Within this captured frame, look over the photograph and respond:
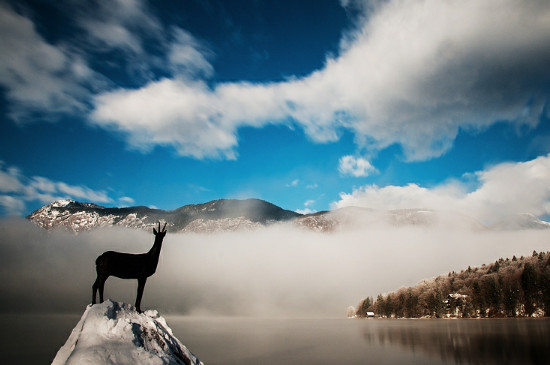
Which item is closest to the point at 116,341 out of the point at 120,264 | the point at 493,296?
the point at 120,264

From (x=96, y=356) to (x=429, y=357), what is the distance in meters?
52.0

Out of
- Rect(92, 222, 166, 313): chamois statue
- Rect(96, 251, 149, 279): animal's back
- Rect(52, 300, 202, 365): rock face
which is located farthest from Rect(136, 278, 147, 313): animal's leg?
Rect(52, 300, 202, 365): rock face

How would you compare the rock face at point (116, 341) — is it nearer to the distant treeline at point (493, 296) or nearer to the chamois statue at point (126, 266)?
the chamois statue at point (126, 266)

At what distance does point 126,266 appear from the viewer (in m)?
14.5

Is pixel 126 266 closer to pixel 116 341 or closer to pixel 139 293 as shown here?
pixel 139 293

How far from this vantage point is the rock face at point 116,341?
30.8ft

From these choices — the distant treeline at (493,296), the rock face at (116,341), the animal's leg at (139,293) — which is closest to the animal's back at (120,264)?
the animal's leg at (139,293)

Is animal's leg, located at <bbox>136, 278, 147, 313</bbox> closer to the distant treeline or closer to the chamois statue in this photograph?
the chamois statue

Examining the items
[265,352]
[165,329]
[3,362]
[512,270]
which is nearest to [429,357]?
[265,352]

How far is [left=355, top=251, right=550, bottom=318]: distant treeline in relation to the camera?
5719 inches

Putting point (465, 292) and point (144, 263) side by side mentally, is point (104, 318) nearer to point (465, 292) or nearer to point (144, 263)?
point (144, 263)

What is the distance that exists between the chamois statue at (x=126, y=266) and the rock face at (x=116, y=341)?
145 cm

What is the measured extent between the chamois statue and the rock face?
1454 millimetres

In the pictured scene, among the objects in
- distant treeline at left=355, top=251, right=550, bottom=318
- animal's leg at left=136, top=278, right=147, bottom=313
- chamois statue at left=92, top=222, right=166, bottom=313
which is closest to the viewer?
chamois statue at left=92, top=222, right=166, bottom=313
